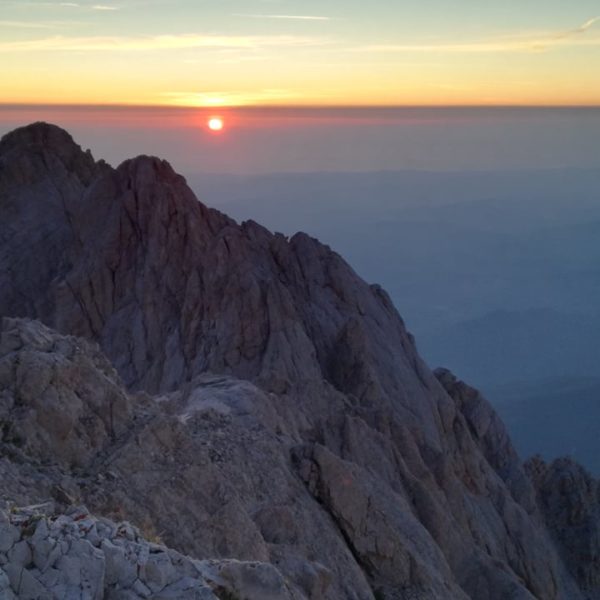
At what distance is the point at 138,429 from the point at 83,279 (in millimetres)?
28295

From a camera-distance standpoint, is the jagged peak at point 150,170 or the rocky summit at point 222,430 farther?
the jagged peak at point 150,170

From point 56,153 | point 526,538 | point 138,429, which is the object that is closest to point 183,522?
point 138,429

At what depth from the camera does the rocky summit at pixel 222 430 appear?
18.5 m

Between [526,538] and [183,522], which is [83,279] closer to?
[526,538]

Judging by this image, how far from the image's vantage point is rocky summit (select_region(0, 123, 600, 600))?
60.8 ft

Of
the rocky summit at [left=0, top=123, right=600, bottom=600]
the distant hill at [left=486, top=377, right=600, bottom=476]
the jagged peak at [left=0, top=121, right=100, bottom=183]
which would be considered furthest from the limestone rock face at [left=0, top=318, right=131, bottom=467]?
the distant hill at [left=486, top=377, right=600, bottom=476]

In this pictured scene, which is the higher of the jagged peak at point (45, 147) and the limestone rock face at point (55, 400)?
the jagged peak at point (45, 147)

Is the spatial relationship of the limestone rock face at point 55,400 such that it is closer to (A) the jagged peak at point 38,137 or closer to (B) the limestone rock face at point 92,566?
(B) the limestone rock face at point 92,566

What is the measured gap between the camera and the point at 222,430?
2745cm

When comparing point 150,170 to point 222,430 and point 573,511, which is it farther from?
point 573,511

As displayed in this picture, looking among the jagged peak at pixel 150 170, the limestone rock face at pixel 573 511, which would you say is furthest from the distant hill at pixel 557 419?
the jagged peak at pixel 150 170

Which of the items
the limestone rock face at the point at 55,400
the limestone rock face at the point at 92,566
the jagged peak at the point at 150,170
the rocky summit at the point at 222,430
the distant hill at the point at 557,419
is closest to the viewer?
the limestone rock face at the point at 92,566

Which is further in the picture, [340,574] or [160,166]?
[160,166]

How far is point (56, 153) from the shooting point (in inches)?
2256
